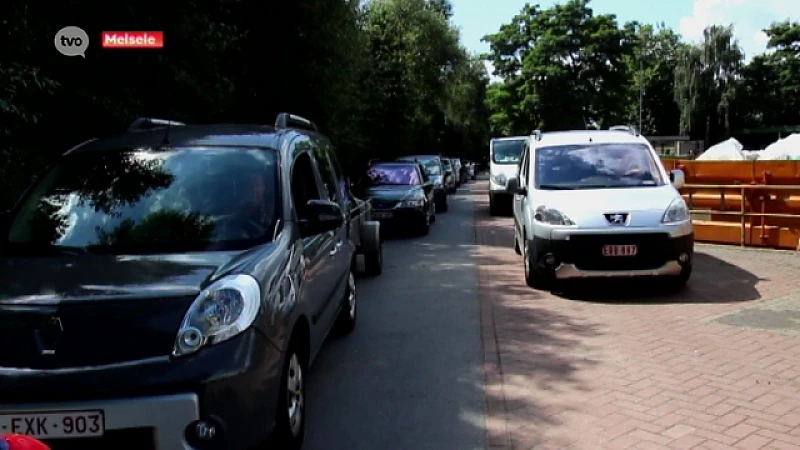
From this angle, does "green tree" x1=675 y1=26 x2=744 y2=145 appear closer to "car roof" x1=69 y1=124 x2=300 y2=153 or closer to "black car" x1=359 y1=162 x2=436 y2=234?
"black car" x1=359 y1=162 x2=436 y2=234

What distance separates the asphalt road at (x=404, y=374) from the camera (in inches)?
183

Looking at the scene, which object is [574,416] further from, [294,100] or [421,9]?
[421,9]

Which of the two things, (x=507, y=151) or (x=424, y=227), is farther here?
(x=507, y=151)

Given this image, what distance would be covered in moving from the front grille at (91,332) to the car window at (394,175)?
507 inches

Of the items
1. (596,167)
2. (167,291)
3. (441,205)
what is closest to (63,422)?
(167,291)

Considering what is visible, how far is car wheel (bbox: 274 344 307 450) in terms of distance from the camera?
401cm

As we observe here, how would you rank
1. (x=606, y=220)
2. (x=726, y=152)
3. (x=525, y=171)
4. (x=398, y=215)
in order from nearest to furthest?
(x=606, y=220), (x=525, y=171), (x=398, y=215), (x=726, y=152)

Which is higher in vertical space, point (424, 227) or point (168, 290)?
point (168, 290)

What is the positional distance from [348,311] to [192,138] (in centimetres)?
253

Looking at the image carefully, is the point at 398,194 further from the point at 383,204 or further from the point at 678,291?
the point at 678,291

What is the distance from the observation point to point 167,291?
141 inches

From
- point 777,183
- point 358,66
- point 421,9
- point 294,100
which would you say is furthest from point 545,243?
point 421,9

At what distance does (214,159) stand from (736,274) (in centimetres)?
749

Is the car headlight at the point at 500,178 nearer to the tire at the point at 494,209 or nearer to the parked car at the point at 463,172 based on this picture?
the tire at the point at 494,209
